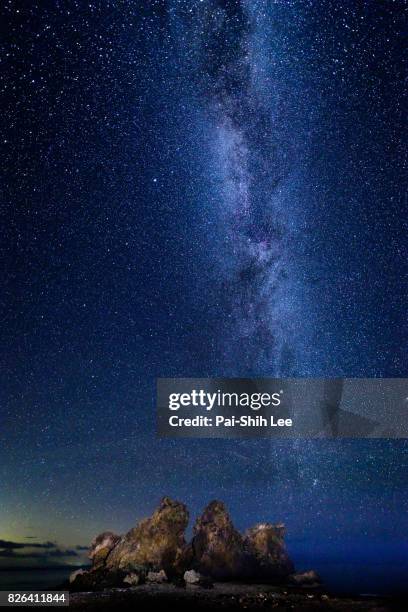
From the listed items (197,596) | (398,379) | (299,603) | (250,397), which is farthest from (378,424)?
(197,596)

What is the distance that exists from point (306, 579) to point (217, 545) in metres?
6.09

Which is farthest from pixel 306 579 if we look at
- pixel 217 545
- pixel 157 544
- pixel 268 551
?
pixel 157 544

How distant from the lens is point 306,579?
37000 mm

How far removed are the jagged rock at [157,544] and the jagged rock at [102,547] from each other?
0.55 metres

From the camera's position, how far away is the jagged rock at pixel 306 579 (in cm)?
3619

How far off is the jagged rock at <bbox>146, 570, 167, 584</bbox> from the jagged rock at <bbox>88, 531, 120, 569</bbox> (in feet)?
12.4

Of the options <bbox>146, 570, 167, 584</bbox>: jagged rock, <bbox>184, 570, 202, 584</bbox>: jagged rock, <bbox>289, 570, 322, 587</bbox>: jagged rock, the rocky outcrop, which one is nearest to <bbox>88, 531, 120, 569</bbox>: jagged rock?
the rocky outcrop

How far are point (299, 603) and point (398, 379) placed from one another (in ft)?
36.8

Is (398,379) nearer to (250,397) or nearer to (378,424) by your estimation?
(378,424)

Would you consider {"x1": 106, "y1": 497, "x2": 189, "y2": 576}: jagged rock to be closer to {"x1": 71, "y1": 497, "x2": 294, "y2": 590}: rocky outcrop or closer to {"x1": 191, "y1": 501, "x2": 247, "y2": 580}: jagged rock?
{"x1": 71, "y1": 497, "x2": 294, "y2": 590}: rocky outcrop

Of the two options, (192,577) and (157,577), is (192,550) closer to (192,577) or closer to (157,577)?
(192,577)

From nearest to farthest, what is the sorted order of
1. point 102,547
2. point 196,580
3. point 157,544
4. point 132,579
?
1. point 132,579
2. point 196,580
3. point 157,544
4. point 102,547

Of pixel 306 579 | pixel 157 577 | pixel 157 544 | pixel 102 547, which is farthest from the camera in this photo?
pixel 102 547

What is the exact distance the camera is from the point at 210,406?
1061 inches
